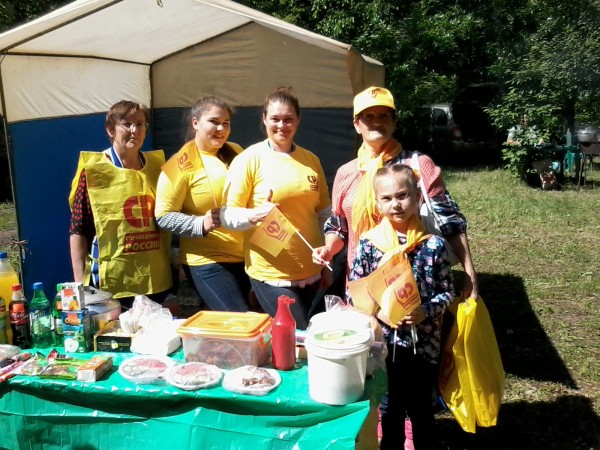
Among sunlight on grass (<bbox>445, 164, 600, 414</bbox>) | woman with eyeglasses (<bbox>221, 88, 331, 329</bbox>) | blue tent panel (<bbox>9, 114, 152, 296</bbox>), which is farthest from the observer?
sunlight on grass (<bbox>445, 164, 600, 414</bbox>)

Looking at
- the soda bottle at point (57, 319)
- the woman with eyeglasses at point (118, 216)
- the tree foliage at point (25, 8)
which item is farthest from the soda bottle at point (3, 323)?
the tree foliage at point (25, 8)

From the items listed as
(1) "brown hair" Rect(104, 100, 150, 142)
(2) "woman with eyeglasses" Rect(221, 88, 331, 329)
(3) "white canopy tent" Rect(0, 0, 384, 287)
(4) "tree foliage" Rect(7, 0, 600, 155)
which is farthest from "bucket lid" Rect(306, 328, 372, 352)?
(4) "tree foliage" Rect(7, 0, 600, 155)

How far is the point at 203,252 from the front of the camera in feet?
9.72

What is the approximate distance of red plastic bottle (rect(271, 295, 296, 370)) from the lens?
205 centimetres

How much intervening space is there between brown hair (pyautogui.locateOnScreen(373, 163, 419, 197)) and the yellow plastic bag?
57 centimetres

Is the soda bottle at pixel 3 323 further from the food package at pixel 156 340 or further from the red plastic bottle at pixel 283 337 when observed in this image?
the red plastic bottle at pixel 283 337

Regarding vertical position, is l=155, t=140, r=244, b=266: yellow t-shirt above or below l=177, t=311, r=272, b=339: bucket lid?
above

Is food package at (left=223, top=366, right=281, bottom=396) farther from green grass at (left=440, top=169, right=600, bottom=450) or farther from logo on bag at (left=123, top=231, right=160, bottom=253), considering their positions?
green grass at (left=440, top=169, right=600, bottom=450)

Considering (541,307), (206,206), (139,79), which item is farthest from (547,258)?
(206,206)

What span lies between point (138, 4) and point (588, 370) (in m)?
3.53

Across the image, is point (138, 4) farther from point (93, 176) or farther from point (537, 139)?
point (537, 139)

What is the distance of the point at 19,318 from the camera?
91.7 inches

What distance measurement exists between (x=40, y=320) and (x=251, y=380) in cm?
95

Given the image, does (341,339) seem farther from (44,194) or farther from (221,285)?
(44,194)
